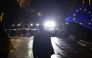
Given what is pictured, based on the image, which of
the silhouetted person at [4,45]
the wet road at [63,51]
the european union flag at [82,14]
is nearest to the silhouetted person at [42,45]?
the silhouetted person at [4,45]

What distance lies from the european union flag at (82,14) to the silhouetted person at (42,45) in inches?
578

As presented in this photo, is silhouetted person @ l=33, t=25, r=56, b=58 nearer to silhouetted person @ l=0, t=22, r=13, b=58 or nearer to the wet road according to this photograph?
silhouetted person @ l=0, t=22, r=13, b=58

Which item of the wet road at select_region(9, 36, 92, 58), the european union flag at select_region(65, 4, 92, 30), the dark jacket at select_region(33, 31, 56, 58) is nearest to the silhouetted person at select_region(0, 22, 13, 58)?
the dark jacket at select_region(33, 31, 56, 58)

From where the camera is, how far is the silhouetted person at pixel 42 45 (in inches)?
283

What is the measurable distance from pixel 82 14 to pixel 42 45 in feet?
50.7

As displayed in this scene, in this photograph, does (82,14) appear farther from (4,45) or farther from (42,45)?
(4,45)

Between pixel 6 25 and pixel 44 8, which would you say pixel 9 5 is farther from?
pixel 44 8

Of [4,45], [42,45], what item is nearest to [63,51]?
[42,45]

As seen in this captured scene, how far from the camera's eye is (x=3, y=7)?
2325 inches

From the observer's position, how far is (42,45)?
7.32 meters

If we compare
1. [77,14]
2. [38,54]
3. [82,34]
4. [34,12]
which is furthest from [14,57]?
[34,12]

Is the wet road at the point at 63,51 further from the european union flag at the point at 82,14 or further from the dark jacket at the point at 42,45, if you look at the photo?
the dark jacket at the point at 42,45

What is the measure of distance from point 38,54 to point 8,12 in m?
53.6

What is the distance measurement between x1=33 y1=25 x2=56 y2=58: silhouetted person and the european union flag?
48.2 ft
